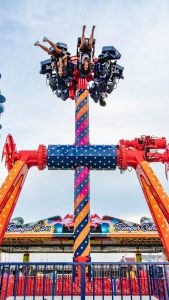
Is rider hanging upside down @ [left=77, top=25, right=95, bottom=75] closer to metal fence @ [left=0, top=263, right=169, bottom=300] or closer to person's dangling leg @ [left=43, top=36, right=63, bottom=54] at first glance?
person's dangling leg @ [left=43, top=36, right=63, bottom=54]

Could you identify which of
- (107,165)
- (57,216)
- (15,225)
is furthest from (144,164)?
(15,225)

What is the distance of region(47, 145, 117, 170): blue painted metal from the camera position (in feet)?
28.7

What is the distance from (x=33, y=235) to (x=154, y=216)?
11.3m

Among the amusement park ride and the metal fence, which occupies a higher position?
the amusement park ride

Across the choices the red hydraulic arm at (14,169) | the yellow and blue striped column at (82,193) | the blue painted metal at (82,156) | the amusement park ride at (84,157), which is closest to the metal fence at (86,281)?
the yellow and blue striped column at (82,193)

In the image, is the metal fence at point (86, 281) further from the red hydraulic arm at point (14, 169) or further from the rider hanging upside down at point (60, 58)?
the rider hanging upside down at point (60, 58)

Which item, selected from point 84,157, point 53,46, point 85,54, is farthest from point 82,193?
point 53,46

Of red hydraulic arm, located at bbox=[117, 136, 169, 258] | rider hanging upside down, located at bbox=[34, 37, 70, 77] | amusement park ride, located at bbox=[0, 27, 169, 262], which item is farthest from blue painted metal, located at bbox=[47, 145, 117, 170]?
rider hanging upside down, located at bbox=[34, 37, 70, 77]

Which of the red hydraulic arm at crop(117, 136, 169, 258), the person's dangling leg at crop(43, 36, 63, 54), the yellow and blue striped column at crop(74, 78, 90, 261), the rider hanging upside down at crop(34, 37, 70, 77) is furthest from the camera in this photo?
the rider hanging upside down at crop(34, 37, 70, 77)

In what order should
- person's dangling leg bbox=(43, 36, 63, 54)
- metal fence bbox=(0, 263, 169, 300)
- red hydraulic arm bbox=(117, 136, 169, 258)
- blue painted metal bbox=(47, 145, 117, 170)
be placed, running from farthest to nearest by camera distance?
person's dangling leg bbox=(43, 36, 63, 54) < blue painted metal bbox=(47, 145, 117, 170) < red hydraulic arm bbox=(117, 136, 169, 258) < metal fence bbox=(0, 263, 169, 300)

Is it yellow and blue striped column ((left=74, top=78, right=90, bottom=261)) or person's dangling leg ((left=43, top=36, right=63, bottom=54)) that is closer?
yellow and blue striped column ((left=74, top=78, right=90, bottom=261))

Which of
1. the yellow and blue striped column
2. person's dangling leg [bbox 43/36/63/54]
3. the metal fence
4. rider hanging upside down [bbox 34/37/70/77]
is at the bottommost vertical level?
the metal fence

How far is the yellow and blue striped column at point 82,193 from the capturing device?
853 centimetres

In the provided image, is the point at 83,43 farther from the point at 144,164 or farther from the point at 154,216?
the point at 154,216
